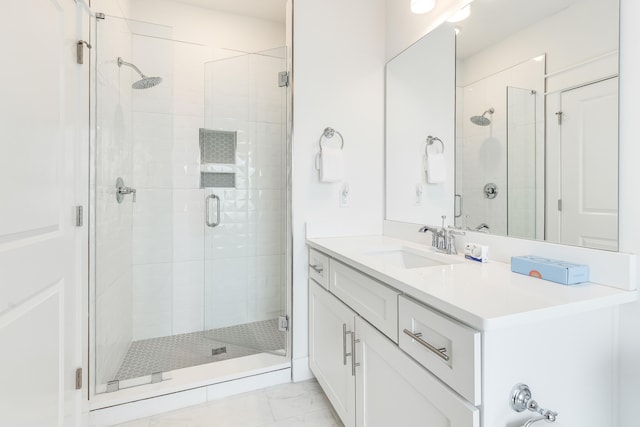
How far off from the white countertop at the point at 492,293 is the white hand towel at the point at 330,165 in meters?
0.78

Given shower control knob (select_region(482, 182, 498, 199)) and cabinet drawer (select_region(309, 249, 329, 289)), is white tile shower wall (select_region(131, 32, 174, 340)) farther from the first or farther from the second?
shower control knob (select_region(482, 182, 498, 199))

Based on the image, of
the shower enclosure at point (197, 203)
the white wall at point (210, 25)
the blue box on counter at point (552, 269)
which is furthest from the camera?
the white wall at point (210, 25)

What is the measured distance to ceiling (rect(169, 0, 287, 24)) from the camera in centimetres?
237

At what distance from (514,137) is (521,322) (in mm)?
860

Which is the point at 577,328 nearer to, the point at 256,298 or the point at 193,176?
the point at 256,298

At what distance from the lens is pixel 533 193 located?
1.19 metres

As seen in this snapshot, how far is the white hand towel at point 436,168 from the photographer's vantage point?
171 centimetres

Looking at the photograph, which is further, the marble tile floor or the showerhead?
the showerhead

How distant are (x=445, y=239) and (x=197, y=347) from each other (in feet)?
5.99

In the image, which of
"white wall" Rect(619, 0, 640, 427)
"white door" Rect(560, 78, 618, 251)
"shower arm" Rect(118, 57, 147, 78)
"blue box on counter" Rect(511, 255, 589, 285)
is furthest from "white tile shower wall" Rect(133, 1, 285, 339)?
"white wall" Rect(619, 0, 640, 427)
